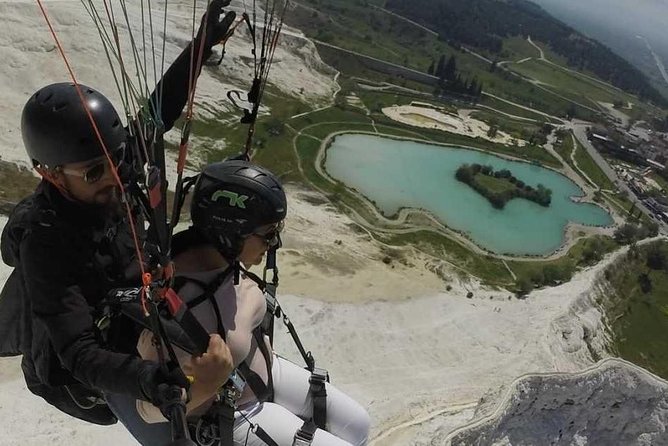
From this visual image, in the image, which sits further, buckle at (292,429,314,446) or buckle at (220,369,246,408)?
buckle at (292,429,314,446)

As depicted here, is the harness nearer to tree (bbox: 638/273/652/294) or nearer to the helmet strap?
the helmet strap

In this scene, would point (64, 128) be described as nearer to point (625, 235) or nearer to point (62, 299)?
point (62, 299)

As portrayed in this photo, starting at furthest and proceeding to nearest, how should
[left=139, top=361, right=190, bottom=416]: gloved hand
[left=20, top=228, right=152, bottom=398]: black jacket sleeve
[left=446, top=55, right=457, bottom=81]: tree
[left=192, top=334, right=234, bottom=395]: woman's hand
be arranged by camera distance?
[left=446, top=55, right=457, bottom=81]: tree < [left=192, top=334, right=234, bottom=395]: woman's hand < [left=20, top=228, right=152, bottom=398]: black jacket sleeve < [left=139, top=361, right=190, bottom=416]: gloved hand

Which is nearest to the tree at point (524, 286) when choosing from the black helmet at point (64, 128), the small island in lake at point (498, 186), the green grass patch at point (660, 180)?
the small island in lake at point (498, 186)

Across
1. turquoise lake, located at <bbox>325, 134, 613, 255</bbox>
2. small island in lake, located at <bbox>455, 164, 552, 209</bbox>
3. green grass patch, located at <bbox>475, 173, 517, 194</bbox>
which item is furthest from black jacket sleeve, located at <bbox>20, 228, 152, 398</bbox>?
green grass patch, located at <bbox>475, 173, 517, 194</bbox>

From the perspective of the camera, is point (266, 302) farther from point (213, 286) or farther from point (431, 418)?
point (431, 418)

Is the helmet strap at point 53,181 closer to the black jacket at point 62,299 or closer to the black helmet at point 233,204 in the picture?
the black jacket at point 62,299

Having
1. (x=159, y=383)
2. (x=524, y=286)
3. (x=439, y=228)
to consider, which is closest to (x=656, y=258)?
(x=439, y=228)

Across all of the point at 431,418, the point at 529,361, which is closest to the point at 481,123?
the point at 529,361
